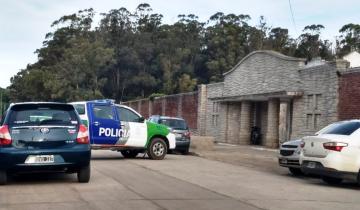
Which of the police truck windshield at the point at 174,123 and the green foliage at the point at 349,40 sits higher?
the green foliage at the point at 349,40

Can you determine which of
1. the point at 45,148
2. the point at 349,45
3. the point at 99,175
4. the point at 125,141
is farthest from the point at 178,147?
the point at 349,45

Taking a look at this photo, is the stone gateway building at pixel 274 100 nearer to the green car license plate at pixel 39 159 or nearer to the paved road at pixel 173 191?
the paved road at pixel 173 191

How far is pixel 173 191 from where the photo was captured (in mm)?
11734

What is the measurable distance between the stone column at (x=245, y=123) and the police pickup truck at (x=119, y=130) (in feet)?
50.3

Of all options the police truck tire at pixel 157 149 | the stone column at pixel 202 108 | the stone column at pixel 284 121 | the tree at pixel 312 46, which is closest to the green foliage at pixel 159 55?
the tree at pixel 312 46

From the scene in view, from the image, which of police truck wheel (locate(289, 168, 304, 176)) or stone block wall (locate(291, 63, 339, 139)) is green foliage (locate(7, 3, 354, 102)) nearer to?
stone block wall (locate(291, 63, 339, 139))

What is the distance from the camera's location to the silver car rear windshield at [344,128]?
14.2m

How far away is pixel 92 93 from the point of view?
72875 mm

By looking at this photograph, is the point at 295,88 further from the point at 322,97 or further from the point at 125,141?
the point at 125,141

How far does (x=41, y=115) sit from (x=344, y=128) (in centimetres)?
732

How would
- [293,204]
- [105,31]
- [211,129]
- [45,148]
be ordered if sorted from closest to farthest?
[293,204] < [45,148] < [211,129] < [105,31]

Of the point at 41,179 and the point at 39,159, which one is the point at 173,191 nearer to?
the point at 39,159

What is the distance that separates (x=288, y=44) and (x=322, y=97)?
152 ft

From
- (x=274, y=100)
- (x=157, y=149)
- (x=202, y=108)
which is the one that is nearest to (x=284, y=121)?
(x=274, y=100)
